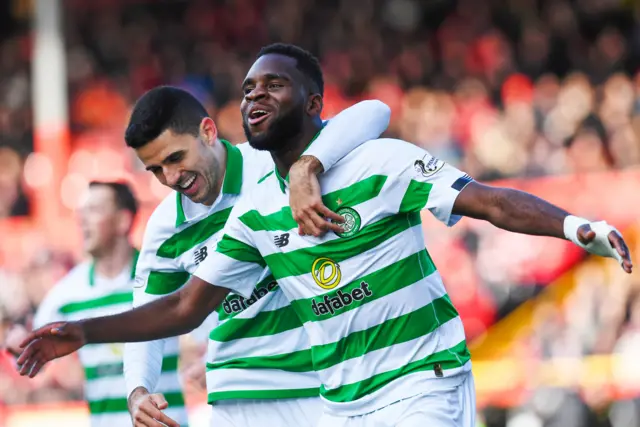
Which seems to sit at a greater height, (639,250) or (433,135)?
(433,135)

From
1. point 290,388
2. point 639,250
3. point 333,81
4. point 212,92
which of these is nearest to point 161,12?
point 212,92

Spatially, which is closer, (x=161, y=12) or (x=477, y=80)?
(x=477, y=80)

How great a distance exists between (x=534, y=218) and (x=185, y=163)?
5.59ft

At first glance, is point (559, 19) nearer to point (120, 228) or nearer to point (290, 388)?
point (120, 228)

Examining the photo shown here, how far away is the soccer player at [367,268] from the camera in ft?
14.1

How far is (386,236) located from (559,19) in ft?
36.9

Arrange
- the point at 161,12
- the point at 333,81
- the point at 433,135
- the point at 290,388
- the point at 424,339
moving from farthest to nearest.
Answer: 1. the point at 161,12
2. the point at 333,81
3. the point at 433,135
4. the point at 290,388
5. the point at 424,339

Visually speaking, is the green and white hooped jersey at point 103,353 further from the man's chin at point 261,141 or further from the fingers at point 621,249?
the fingers at point 621,249

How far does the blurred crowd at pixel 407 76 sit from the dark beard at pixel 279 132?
21.7 feet

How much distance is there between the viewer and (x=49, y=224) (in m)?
14.6

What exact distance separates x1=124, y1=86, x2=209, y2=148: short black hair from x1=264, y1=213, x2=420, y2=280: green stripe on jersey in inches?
36.6

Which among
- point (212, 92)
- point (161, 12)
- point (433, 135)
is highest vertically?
point (161, 12)

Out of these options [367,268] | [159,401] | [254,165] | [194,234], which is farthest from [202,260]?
[367,268]

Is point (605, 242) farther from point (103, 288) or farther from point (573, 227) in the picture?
point (103, 288)
